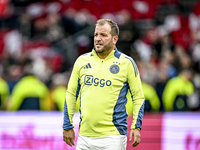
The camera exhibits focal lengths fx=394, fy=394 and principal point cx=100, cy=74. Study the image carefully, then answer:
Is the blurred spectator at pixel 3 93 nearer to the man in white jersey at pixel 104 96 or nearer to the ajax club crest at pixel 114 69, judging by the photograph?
the man in white jersey at pixel 104 96

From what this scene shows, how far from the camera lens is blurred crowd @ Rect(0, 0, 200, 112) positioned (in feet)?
27.4

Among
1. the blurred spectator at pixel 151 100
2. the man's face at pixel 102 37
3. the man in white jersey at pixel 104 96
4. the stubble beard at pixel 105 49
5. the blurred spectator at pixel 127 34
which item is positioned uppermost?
the blurred spectator at pixel 127 34

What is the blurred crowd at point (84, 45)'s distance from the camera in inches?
328

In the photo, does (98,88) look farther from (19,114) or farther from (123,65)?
(19,114)

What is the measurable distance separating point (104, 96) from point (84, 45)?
8.00 metres

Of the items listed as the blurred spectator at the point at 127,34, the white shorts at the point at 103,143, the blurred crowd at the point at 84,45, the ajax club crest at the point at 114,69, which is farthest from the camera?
the blurred spectator at the point at 127,34

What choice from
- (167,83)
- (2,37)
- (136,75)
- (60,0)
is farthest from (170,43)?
(136,75)

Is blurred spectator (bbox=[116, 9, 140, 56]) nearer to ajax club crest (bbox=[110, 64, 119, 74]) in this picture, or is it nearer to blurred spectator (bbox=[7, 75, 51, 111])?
blurred spectator (bbox=[7, 75, 51, 111])

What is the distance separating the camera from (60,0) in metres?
13.5

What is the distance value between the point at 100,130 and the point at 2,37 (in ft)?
32.7

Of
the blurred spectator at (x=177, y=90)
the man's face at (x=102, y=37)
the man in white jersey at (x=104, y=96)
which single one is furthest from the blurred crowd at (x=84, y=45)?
the man's face at (x=102, y=37)

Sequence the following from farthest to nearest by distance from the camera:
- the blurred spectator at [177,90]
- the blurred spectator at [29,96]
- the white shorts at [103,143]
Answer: the blurred spectator at [29,96] → the blurred spectator at [177,90] → the white shorts at [103,143]

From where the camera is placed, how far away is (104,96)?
3965mm

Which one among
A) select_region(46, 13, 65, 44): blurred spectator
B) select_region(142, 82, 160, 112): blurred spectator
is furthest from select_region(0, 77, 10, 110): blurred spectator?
select_region(46, 13, 65, 44): blurred spectator
